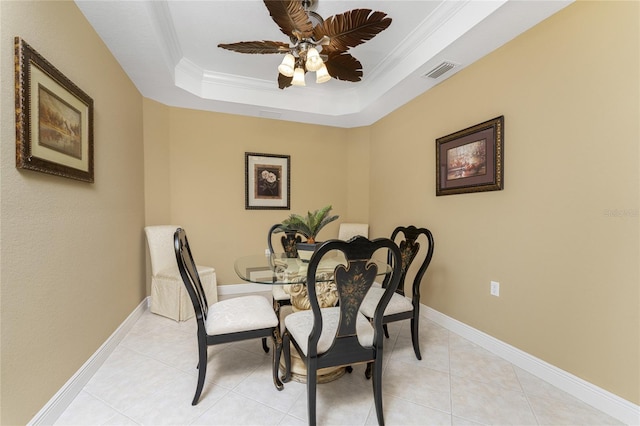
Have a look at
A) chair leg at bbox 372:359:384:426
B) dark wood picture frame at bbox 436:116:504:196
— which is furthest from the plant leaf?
dark wood picture frame at bbox 436:116:504:196

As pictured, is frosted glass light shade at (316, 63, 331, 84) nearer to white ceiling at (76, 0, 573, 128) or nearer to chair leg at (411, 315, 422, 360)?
white ceiling at (76, 0, 573, 128)

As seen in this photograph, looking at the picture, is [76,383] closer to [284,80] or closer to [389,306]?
[389,306]

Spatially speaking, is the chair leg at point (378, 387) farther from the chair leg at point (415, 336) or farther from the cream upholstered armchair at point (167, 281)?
the cream upholstered armchair at point (167, 281)

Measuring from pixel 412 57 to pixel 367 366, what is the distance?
Answer: 276 cm

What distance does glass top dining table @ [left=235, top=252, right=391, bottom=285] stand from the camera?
1.72 meters

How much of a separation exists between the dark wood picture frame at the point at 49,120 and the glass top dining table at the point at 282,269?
1246mm

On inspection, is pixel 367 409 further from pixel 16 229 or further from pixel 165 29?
pixel 165 29

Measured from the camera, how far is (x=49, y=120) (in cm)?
153

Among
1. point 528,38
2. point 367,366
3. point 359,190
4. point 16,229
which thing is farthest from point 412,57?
point 16,229

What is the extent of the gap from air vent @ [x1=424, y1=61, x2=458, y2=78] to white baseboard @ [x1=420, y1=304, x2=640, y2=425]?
7.97 ft

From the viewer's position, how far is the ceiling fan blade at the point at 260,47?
190cm

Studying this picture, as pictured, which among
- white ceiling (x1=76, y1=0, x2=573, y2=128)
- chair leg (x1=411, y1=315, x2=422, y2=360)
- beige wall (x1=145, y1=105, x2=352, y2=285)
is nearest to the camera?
white ceiling (x1=76, y1=0, x2=573, y2=128)

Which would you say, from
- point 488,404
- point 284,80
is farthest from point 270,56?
point 488,404

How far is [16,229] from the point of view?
4.26 ft
